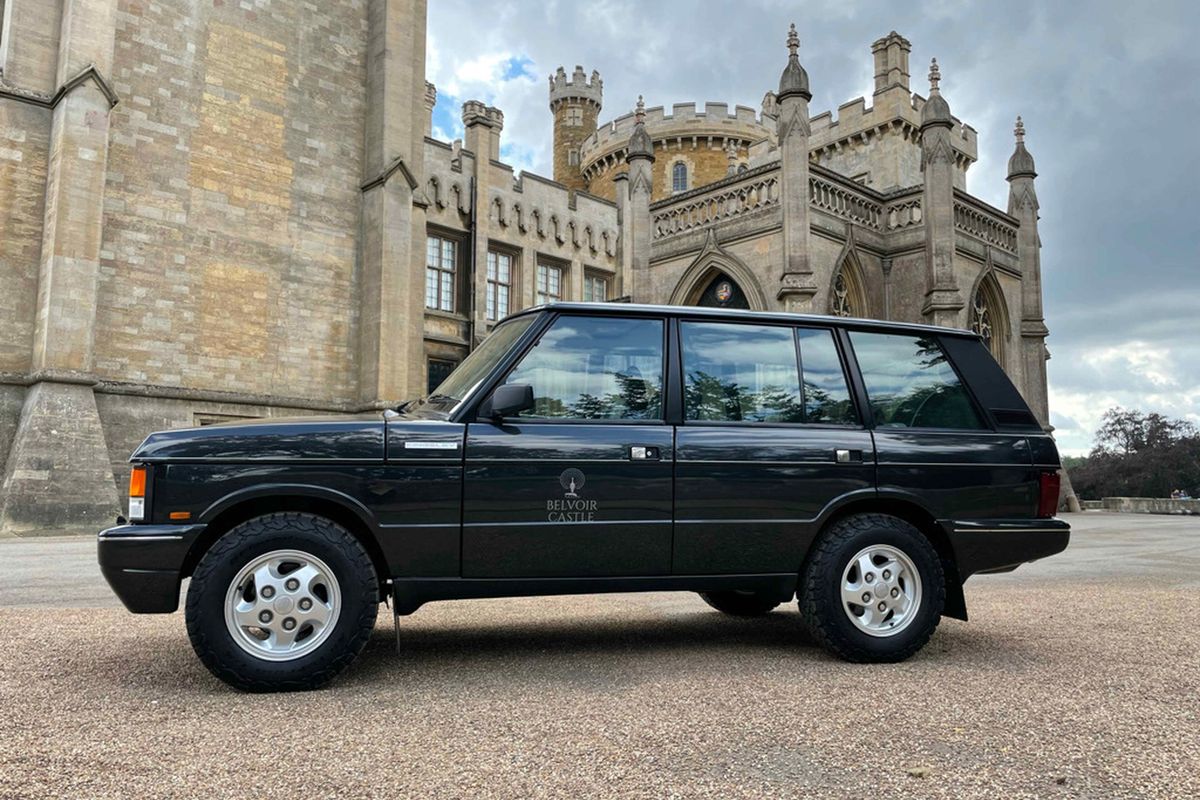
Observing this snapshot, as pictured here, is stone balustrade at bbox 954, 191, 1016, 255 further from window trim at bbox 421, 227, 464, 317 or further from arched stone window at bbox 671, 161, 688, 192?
arched stone window at bbox 671, 161, 688, 192

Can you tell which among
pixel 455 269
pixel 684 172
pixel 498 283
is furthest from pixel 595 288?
pixel 684 172

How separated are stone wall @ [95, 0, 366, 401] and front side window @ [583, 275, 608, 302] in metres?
10.2

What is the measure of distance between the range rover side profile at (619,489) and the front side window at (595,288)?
25858 mm

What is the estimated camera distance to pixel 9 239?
1717cm

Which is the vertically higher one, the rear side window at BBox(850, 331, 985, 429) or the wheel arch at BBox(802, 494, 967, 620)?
the rear side window at BBox(850, 331, 985, 429)

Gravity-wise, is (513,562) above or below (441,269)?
below

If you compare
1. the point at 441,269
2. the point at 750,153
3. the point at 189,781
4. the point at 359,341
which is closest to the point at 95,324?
the point at 359,341

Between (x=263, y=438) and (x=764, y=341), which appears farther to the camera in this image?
(x=764, y=341)

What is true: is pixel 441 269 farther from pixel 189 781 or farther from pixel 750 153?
pixel 189 781

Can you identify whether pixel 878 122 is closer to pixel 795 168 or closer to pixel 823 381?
pixel 795 168

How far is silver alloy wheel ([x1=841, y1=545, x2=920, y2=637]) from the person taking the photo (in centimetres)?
419

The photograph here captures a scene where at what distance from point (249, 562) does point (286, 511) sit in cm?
28

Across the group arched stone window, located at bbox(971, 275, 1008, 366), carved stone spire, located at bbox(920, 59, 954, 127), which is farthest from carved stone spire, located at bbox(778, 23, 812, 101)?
arched stone window, located at bbox(971, 275, 1008, 366)

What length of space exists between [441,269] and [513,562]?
2395 cm
